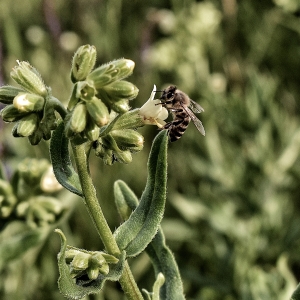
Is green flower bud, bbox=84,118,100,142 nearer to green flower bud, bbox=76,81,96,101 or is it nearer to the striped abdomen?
green flower bud, bbox=76,81,96,101

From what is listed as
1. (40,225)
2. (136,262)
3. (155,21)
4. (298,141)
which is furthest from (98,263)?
(155,21)

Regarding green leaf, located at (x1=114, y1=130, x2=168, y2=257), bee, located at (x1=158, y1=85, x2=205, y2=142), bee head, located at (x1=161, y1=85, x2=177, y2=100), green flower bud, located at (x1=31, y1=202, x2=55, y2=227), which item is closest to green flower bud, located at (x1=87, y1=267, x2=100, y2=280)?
green leaf, located at (x1=114, y1=130, x2=168, y2=257)

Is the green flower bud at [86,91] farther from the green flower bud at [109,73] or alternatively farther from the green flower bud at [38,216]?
the green flower bud at [38,216]

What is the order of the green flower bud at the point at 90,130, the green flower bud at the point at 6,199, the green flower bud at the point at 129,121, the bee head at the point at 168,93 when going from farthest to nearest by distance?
the green flower bud at the point at 6,199
the bee head at the point at 168,93
the green flower bud at the point at 129,121
the green flower bud at the point at 90,130

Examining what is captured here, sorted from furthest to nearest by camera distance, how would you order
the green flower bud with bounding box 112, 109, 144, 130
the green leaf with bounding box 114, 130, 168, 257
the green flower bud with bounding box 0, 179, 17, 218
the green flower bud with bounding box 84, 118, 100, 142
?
the green flower bud with bounding box 0, 179, 17, 218, the green flower bud with bounding box 112, 109, 144, 130, the green leaf with bounding box 114, 130, 168, 257, the green flower bud with bounding box 84, 118, 100, 142

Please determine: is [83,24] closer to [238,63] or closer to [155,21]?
[155,21]

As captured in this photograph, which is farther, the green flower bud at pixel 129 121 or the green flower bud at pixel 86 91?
the green flower bud at pixel 129 121

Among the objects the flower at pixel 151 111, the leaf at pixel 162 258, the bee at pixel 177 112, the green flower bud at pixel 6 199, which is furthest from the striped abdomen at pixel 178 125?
the green flower bud at pixel 6 199
